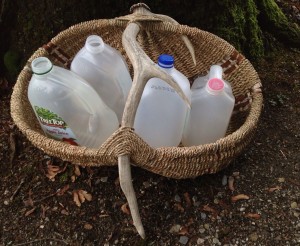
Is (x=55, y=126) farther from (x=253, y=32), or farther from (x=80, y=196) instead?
(x=253, y=32)

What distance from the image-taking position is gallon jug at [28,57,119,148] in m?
1.40

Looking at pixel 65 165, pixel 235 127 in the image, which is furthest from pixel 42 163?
pixel 235 127

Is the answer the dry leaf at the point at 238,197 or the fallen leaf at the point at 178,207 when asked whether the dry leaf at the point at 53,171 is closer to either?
the fallen leaf at the point at 178,207

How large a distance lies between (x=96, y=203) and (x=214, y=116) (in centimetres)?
52

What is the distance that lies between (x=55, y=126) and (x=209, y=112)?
53cm

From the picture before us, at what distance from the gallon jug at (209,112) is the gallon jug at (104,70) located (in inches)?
10.7

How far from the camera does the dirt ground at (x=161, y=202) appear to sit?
1.47 metres

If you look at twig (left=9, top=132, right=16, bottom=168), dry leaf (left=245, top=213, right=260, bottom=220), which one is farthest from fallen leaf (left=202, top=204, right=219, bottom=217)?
twig (left=9, top=132, right=16, bottom=168)

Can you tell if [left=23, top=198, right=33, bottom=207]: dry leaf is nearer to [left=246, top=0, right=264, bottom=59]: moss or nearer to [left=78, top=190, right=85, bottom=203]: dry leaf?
[left=78, top=190, right=85, bottom=203]: dry leaf

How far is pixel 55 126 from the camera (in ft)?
4.80

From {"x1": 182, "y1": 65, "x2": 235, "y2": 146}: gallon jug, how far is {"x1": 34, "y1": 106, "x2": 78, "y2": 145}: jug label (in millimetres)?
412

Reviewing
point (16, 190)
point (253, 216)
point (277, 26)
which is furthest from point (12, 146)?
point (277, 26)

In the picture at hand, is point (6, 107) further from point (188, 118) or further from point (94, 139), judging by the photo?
point (188, 118)

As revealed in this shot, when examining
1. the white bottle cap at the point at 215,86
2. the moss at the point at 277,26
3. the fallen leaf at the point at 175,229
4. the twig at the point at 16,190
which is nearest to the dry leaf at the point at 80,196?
the twig at the point at 16,190
